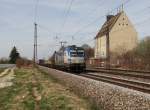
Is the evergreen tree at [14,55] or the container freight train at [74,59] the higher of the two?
the evergreen tree at [14,55]

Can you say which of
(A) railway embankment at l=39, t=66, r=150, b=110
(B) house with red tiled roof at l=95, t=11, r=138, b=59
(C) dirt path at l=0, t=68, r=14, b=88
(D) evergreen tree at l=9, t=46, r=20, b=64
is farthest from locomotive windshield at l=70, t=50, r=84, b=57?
(D) evergreen tree at l=9, t=46, r=20, b=64

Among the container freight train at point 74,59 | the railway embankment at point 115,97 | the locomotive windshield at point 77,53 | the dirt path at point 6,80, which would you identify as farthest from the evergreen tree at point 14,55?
the railway embankment at point 115,97

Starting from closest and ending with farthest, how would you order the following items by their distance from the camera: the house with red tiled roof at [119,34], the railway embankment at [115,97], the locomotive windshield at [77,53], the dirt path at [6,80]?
the railway embankment at [115,97]
the dirt path at [6,80]
the locomotive windshield at [77,53]
the house with red tiled roof at [119,34]

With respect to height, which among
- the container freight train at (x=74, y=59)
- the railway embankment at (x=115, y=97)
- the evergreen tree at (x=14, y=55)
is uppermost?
the evergreen tree at (x=14, y=55)

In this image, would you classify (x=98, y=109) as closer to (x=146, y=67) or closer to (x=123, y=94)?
(x=123, y=94)

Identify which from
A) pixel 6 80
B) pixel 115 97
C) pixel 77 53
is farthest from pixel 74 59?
pixel 115 97

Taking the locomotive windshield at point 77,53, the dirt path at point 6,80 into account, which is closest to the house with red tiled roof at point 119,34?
the dirt path at point 6,80

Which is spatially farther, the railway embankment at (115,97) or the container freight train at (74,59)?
the container freight train at (74,59)

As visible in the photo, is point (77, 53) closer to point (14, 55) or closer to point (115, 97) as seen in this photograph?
point (115, 97)

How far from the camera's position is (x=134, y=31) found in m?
98.2

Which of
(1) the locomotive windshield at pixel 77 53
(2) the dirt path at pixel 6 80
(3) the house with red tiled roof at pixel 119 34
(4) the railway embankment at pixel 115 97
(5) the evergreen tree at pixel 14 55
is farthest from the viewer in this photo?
(5) the evergreen tree at pixel 14 55

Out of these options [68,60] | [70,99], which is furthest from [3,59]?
[70,99]

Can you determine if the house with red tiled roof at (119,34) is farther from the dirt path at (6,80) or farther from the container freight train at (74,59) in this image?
the container freight train at (74,59)

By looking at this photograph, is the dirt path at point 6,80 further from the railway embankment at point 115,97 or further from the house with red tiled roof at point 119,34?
the house with red tiled roof at point 119,34
